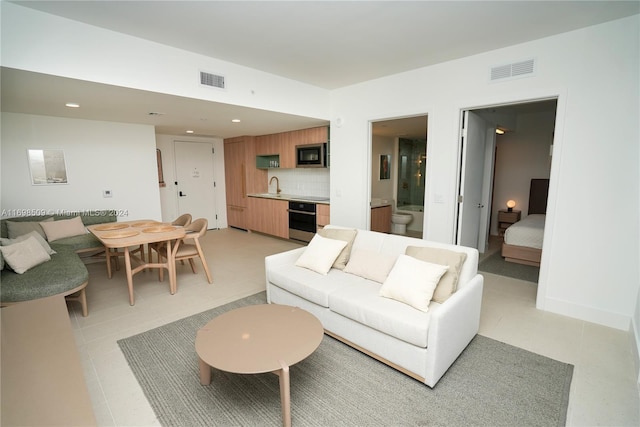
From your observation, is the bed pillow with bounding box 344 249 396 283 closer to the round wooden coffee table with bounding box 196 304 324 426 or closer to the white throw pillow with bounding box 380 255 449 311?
the white throw pillow with bounding box 380 255 449 311

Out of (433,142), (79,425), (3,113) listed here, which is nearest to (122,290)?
(3,113)

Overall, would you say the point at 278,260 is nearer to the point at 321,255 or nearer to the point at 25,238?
the point at 321,255

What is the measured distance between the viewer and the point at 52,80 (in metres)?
2.66

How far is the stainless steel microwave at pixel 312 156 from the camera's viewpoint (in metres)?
5.36

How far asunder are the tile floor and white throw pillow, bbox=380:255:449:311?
36.8 inches

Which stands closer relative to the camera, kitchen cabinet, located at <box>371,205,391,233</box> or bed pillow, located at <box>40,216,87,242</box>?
bed pillow, located at <box>40,216,87,242</box>

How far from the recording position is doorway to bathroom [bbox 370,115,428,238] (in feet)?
21.6

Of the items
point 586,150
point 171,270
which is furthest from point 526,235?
point 171,270

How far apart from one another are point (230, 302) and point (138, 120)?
11.2ft

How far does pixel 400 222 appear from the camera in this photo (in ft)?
21.4

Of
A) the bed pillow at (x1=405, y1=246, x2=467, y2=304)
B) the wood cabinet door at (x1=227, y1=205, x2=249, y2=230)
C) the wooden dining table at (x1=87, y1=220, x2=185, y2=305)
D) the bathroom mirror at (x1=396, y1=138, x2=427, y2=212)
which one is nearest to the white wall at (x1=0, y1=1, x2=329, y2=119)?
the wooden dining table at (x1=87, y1=220, x2=185, y2=305)

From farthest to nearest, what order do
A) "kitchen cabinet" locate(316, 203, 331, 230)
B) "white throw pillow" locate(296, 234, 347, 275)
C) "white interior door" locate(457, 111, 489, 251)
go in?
1. "kitchen cabinet" locate(316, 203, 331, 230)
2. "white interior door" locate(457, 111, 489, 251)
3. "white throw pillow" locate(296, 234, 347, 275)

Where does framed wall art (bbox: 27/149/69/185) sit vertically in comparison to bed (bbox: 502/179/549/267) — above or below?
above

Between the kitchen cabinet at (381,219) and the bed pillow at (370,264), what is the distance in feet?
8.68
